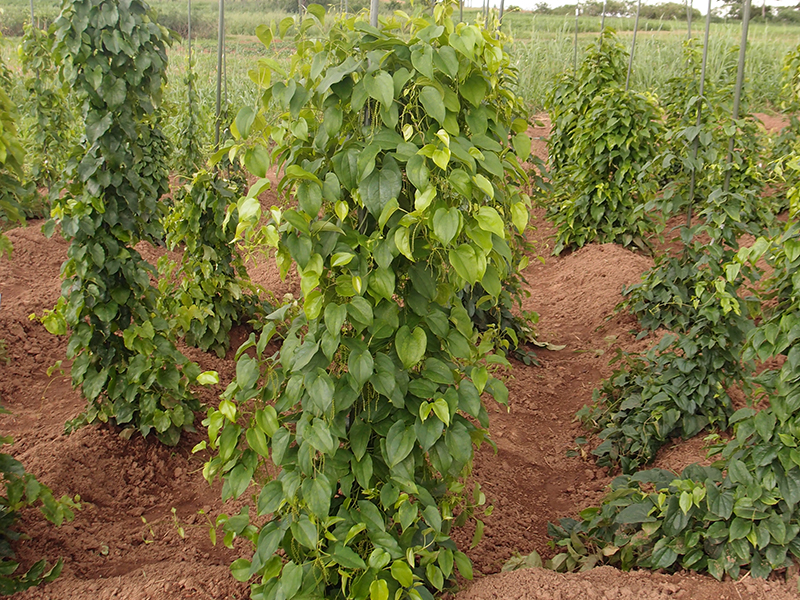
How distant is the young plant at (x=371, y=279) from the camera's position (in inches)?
63.2

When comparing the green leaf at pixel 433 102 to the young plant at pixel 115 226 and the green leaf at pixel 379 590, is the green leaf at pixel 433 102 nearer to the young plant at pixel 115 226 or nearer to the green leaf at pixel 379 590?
the green leaf at pixel 379 590

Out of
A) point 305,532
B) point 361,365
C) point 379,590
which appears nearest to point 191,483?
point 305,532

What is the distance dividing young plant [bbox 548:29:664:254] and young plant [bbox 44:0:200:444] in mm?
3766

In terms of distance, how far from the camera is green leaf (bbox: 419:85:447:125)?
159 cm

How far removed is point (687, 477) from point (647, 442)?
32.9 inches

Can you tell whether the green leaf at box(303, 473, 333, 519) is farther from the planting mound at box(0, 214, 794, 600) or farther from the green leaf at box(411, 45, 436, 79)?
the green leaf at box(411, 45, 436, 79)

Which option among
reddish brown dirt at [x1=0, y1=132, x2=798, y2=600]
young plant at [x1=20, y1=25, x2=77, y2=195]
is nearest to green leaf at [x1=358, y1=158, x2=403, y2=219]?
reddish brown dirt at [x1=0, y1=132, x2=798, y2=600]

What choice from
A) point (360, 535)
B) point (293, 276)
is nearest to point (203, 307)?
point (293, 276)

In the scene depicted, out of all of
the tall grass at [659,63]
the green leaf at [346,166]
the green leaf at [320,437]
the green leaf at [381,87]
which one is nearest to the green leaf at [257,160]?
the green leaf at [346,166]

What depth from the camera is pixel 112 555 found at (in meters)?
2.49

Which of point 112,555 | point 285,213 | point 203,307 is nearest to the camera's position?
point 285,213

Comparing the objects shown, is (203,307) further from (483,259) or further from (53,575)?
(483,259)

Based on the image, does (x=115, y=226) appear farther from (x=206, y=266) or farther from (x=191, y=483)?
(x=191, y=483)

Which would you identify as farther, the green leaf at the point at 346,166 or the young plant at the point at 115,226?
the young plant at the point at 115,226
